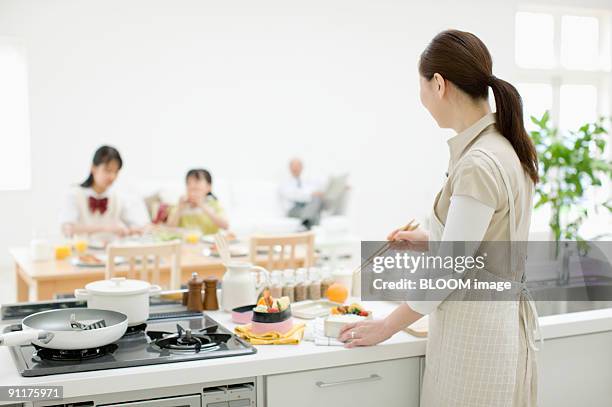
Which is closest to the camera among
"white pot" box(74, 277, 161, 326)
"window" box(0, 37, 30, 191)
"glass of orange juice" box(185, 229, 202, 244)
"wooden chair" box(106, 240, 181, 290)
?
"white pot" box(74, 277, 161, 326)

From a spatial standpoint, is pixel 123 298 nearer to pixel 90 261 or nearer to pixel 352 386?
pixel 352 386

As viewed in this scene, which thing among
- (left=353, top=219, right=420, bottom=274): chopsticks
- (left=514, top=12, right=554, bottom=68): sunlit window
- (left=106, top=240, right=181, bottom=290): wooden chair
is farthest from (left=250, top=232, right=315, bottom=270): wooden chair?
(left=514, top=12, right=554, bottom=68): sunlit window

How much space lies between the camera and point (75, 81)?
7559 millimetres

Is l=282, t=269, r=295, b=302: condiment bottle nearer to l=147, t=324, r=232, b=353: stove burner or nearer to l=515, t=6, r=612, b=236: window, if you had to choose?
l=147, t=324, r=232, b=353: stove burner

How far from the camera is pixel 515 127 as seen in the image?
1.71 metres

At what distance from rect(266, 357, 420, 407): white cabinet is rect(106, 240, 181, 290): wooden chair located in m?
1.89

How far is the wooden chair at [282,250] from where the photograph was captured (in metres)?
4.01

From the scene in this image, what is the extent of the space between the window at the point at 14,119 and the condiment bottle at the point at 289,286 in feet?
19.2

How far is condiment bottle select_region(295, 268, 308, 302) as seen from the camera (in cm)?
236

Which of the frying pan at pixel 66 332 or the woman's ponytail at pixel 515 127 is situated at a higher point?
the woman's ponytail at pixel 515 127

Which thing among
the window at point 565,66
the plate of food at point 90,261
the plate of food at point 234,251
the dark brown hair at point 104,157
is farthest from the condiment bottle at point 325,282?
the window at point 565,66

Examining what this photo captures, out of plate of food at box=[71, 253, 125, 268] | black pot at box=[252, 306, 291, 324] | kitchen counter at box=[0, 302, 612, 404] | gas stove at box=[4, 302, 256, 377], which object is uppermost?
black pot at box=[252, 306, 291, 324]

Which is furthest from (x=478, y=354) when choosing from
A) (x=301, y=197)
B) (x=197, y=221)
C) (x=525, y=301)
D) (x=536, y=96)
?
(x=536, y=96)

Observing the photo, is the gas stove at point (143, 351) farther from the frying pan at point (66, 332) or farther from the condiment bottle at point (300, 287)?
the condiment bottle at point (300, 287)
